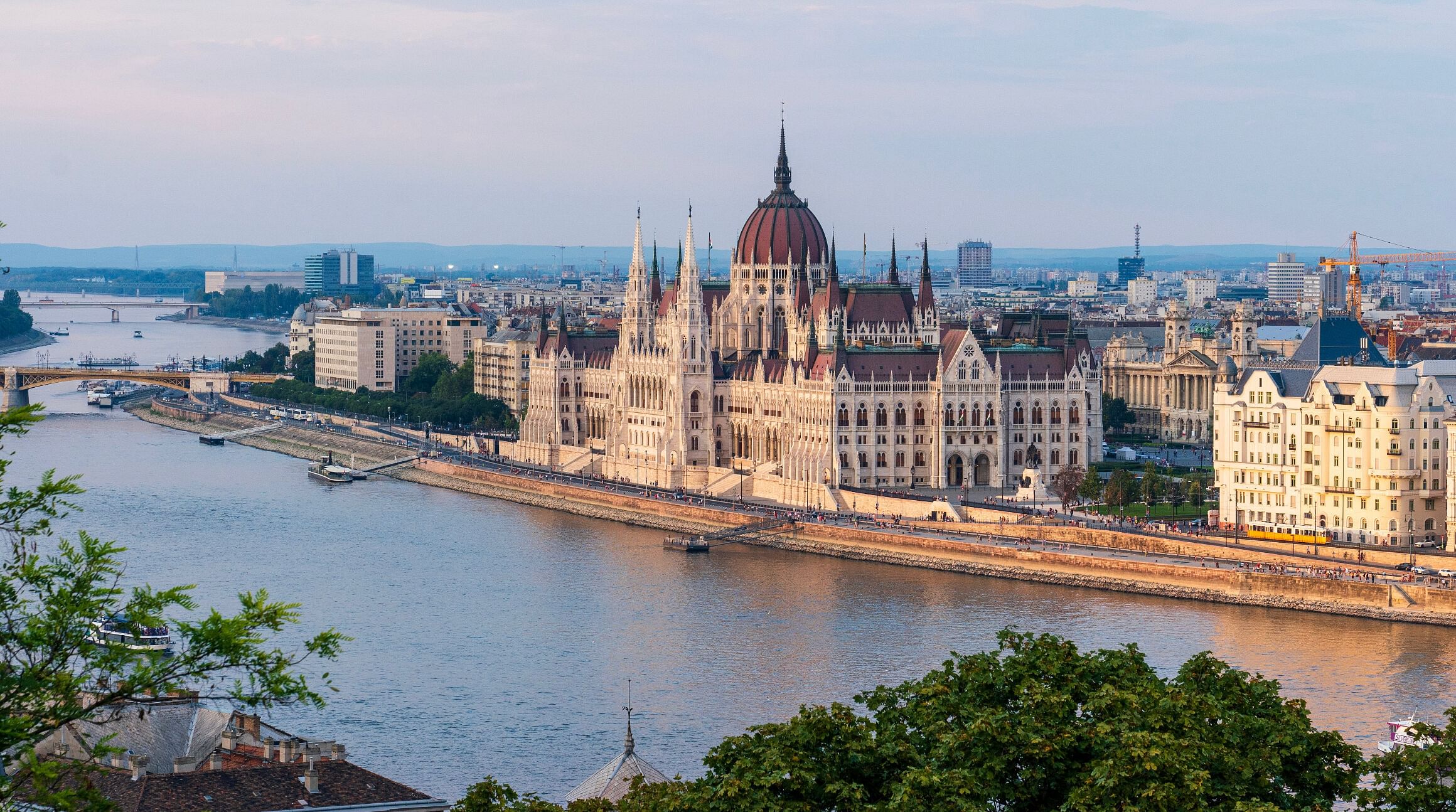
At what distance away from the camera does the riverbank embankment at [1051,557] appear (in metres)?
55.3

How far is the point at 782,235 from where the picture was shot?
3674 inches

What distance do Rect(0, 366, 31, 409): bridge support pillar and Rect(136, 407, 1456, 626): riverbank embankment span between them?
48.7 meters

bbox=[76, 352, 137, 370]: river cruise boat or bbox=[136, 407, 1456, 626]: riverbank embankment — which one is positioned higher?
bbox=[76, 352, 137, 370]: river cruise boat

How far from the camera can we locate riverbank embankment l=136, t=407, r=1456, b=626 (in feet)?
181

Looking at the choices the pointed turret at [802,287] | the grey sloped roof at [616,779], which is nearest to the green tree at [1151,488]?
the pointed turret at [802,287]

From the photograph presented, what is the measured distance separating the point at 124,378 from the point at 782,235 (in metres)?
55.1

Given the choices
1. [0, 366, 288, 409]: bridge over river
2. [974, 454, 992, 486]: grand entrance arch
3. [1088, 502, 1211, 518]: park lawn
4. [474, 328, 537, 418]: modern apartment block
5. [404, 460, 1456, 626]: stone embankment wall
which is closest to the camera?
[404, 460, 1456, 626]: stone embankment wall

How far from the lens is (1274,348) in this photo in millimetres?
113188

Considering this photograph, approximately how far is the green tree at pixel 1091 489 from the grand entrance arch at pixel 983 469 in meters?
5.20

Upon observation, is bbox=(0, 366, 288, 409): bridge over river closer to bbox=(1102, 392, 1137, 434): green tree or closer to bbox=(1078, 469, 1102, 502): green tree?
bbox=(1102, 392, 1137, 434): green tree

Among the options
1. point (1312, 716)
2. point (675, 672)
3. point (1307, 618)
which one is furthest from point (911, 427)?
point (1312, 716)

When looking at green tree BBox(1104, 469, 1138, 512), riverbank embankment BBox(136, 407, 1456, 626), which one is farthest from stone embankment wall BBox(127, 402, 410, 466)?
green tree BBox(1104, 469, 1138, 512)

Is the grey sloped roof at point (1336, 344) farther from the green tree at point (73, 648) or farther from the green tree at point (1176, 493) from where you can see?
the green tree at point (73, 648)

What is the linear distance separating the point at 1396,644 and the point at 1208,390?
54.3 metres
